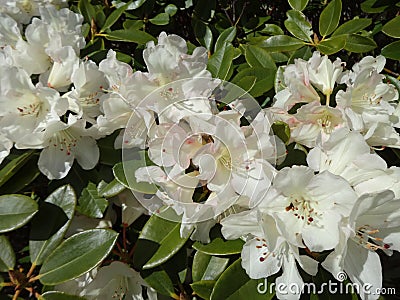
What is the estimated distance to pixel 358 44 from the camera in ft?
4.59

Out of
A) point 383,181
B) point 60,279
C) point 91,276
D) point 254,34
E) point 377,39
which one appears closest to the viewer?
point 383,181

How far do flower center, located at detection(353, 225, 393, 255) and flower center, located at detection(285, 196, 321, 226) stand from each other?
8cm

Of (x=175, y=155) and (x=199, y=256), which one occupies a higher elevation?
(x=175, y=155)

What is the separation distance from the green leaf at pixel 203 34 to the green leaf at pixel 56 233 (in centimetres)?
67

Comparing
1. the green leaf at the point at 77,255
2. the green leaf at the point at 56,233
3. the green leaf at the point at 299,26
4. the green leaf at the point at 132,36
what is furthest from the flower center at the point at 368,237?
the green leaf at the point at 132,36

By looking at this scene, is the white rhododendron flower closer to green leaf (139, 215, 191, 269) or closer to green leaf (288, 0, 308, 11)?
green leaf (139, 215, 191, 269)

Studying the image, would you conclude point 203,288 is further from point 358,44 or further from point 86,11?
point 86,11

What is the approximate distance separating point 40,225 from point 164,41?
483 mm

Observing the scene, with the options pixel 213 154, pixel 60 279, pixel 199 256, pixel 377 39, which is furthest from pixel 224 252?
pixel 377 39

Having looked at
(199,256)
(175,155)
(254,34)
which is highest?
(175,155)

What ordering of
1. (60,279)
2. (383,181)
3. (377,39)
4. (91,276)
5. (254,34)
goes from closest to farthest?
1. (383,181)
2. (60,279)
3. (91,276)
4. (254,34)
5. (377,39)

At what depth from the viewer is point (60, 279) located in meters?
1.05

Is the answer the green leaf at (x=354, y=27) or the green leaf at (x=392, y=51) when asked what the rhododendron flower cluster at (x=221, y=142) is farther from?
the green leaf at (x=354, y=27)

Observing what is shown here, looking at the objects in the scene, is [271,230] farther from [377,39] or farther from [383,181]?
[377,39]
